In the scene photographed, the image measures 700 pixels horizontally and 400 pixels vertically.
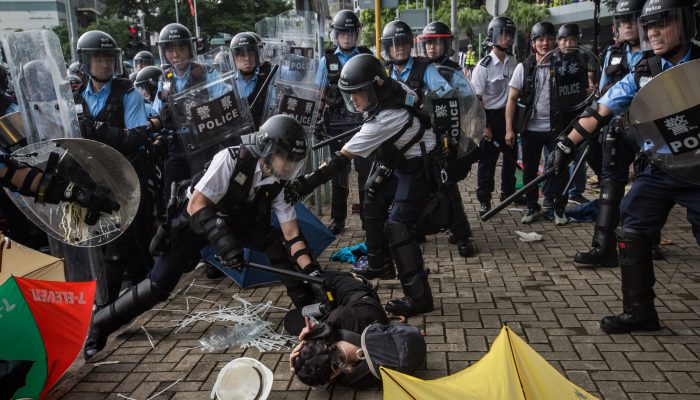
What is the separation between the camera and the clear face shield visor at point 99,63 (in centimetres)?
473

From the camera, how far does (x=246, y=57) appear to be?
6.02 m

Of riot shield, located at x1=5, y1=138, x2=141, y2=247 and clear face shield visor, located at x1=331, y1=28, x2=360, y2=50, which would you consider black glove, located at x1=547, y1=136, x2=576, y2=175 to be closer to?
riot shield, located at x1=5, y1=138, x2=141, y2=247

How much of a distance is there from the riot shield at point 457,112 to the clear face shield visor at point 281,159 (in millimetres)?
1759

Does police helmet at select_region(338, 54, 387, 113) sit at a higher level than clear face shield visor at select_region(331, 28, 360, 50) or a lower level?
lower

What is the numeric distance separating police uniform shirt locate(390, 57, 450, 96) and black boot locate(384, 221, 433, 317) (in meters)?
1.70

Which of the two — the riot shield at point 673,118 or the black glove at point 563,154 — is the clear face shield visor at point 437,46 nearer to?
the black glove at point 563,154

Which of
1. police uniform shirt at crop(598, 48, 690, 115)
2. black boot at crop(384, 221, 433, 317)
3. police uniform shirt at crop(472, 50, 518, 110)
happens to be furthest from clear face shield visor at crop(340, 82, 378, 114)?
police uniform shirt at crop(472, 50, 518, 110)

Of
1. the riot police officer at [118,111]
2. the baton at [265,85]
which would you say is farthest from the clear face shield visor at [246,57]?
the riot police officer at [118,111]

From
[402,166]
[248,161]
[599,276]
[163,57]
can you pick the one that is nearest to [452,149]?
Answer: [402,166]

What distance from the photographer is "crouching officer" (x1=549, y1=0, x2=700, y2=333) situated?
339 centimetres

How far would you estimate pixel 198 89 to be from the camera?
5262 millimetres

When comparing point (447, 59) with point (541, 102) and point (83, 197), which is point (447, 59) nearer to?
point (541, 102)

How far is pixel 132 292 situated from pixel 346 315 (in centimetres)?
151

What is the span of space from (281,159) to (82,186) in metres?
1.24
